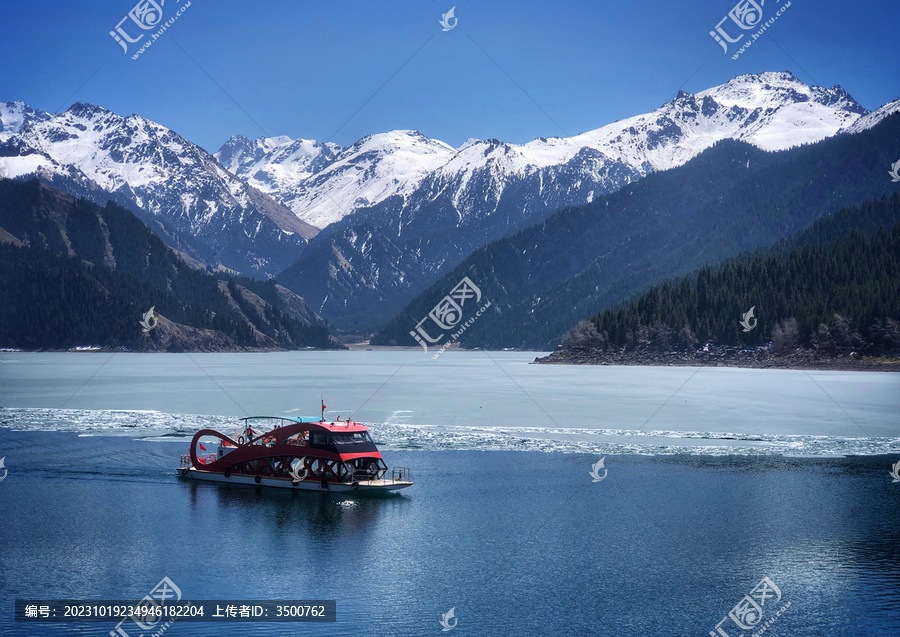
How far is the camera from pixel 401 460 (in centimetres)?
6103

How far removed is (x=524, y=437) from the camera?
238 feet

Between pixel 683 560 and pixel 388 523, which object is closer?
pixel 683 560

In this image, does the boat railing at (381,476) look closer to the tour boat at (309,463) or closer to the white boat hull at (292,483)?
the tour boat at (309,463)

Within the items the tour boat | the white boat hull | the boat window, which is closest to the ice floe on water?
the boat window

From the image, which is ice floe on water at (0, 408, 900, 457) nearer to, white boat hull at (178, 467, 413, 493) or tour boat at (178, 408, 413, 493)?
tour boat at (178, 408, 413, 493)

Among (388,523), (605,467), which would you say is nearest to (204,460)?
(388,523)

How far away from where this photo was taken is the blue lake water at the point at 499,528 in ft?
102

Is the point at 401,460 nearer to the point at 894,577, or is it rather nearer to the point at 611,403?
the point at 894,577

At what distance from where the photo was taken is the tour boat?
51.9 meters

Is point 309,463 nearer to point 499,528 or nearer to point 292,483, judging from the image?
point 292,483

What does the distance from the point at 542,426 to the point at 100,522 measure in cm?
4606

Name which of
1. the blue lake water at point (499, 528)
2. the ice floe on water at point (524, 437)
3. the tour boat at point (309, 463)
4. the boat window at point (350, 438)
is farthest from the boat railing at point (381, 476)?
the ice floe on water at point (524, 437)

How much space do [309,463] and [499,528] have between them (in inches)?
638

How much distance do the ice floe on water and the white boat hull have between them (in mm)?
14200
